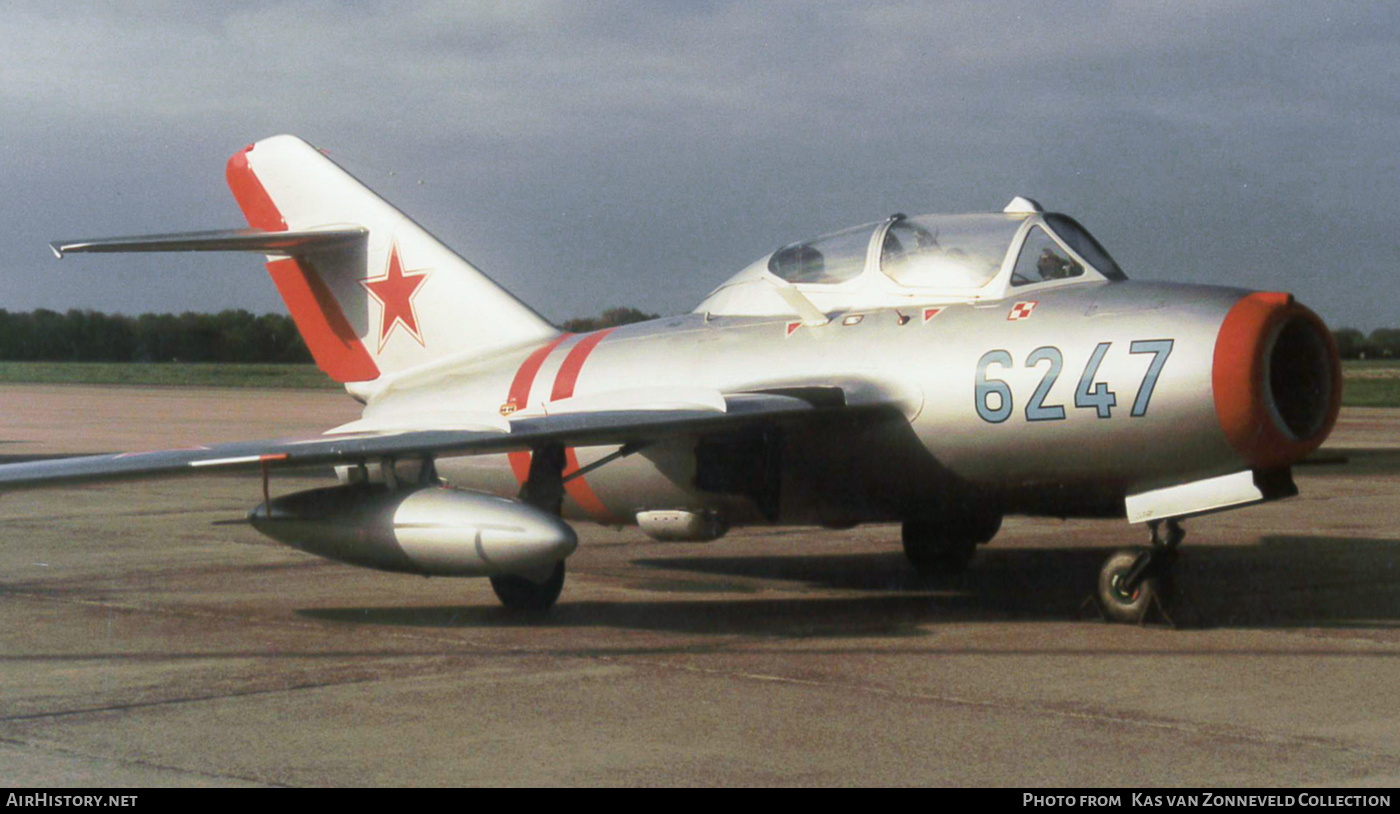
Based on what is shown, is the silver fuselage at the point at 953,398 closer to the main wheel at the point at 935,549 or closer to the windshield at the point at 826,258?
the windshield at the point at 826,258

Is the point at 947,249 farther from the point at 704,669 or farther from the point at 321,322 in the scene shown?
the point at 321,322

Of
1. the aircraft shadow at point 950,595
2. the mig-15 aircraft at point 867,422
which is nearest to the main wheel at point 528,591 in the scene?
the mig-15 aircraft at point 867,422

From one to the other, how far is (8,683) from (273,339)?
69.1m

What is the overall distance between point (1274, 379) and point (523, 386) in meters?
5.48

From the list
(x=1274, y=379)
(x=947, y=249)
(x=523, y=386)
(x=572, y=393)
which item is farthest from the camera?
(x=523, y=386)

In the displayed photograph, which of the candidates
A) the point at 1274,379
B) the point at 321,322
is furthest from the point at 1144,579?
the point at 321,322

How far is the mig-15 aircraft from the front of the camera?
881 cm

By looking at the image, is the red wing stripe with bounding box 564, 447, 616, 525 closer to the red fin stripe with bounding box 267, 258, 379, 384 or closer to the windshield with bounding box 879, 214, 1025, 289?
the windshield with bounding box 879, 214, 1025, 289

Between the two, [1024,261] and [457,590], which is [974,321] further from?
[457,590]

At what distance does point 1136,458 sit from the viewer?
8961 millimetres

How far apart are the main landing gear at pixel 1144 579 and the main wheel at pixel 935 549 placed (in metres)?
2.34

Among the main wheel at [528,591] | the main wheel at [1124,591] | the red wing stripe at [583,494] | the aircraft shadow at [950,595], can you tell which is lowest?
the aircraft shadow at [950,595]

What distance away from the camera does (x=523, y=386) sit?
11.8 meters

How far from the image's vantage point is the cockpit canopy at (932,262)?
977cm
